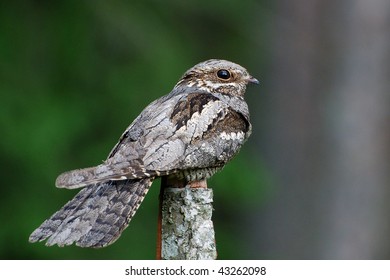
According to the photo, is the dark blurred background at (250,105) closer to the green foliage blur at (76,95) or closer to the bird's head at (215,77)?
the green foliage blur at (76,95)

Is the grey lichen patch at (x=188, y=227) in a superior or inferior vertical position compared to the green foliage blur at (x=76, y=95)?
inferior

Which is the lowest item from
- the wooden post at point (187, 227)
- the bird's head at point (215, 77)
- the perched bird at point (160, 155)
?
the wooden post at point (187, 227)

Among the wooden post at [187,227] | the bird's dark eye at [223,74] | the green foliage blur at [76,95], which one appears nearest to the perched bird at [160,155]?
the bird's dark eye at [223,74]

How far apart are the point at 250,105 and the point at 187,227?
7310mm

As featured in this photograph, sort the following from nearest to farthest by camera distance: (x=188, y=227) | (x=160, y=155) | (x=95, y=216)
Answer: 1. (x=95, y=216)
2. (x=188, y=227)
3. (x=160, y=155)

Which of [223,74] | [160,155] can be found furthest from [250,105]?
[160,155]

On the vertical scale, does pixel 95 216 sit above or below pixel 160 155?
below

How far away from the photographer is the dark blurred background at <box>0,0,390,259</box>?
26.9 ft

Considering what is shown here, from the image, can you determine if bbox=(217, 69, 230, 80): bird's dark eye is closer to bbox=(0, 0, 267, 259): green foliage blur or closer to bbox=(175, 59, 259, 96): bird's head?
bbox=(175, 59, 259, 96): bird's head

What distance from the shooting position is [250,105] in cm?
1152

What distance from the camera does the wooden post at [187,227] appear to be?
4.26 metres

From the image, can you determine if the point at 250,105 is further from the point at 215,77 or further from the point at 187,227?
the point at 187,227
